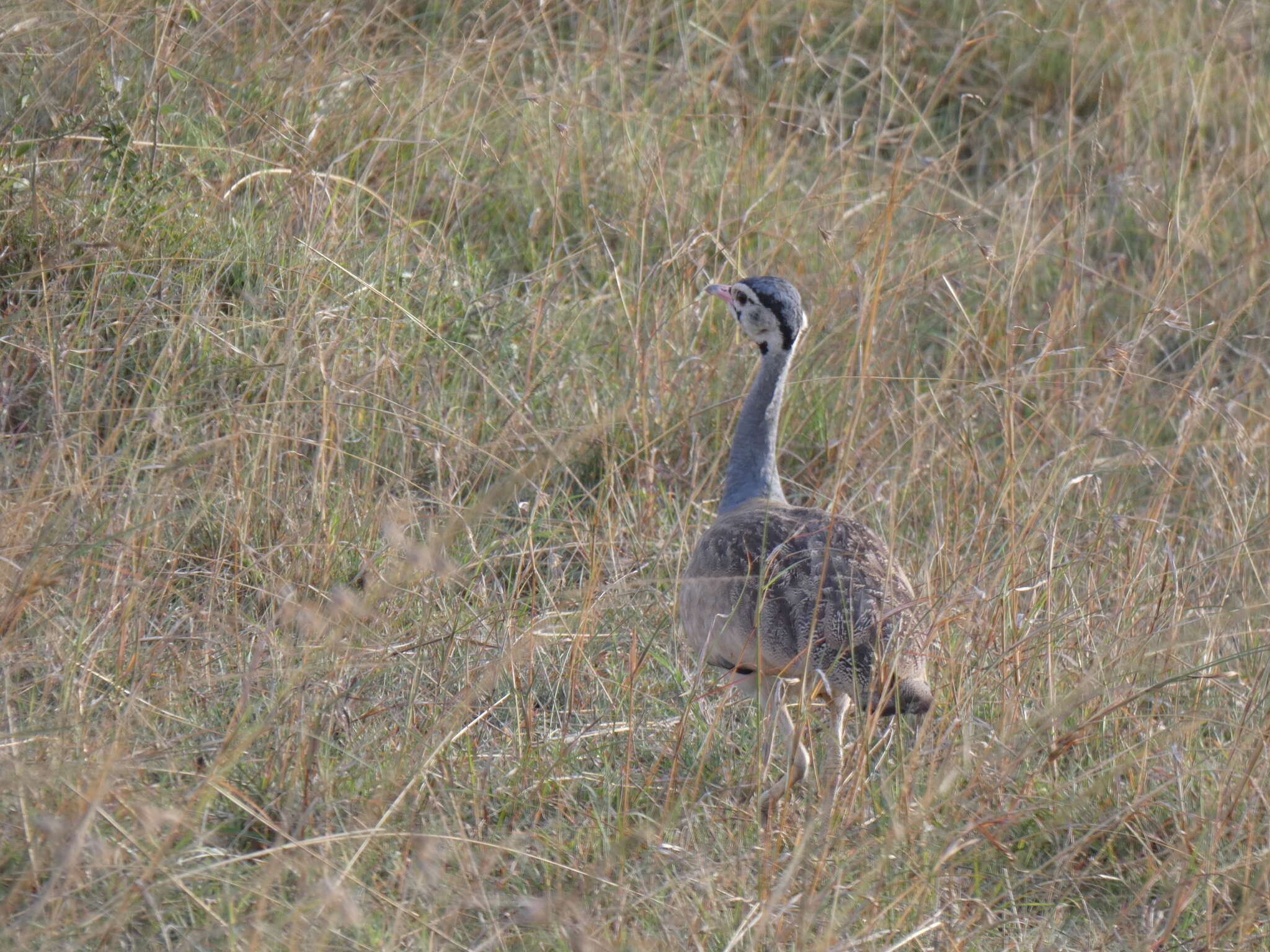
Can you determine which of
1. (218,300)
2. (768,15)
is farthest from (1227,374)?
(218,300)

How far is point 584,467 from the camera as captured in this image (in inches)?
181

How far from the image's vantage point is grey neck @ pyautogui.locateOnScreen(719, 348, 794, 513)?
3965mm

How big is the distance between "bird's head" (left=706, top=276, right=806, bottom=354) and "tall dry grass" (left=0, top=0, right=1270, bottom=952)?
8.8 inches

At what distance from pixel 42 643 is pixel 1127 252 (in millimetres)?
4430

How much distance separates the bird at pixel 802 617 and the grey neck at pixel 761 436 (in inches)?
6.3

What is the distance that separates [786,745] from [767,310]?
1.20 metres

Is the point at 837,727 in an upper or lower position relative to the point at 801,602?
lower

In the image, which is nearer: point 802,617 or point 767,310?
point 802,617

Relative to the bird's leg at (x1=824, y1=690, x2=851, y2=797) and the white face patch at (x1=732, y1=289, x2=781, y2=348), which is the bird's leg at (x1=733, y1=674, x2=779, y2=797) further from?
the white face patch at (x1=732, y1=289, x2=781, y2=348)

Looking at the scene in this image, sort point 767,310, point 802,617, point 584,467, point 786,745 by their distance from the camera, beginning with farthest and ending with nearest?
point 584,467
point 767,310
point 786,745
point 802,617

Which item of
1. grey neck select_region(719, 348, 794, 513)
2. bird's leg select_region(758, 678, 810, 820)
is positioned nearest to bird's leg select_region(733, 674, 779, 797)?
bird's leg select_region(758, 678, 810, 820)

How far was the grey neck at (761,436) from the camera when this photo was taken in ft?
13.0

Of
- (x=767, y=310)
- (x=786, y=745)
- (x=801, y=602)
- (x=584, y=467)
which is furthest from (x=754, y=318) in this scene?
(x=786, y=745)

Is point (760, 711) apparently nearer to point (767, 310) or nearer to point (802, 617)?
point (802, 617)
